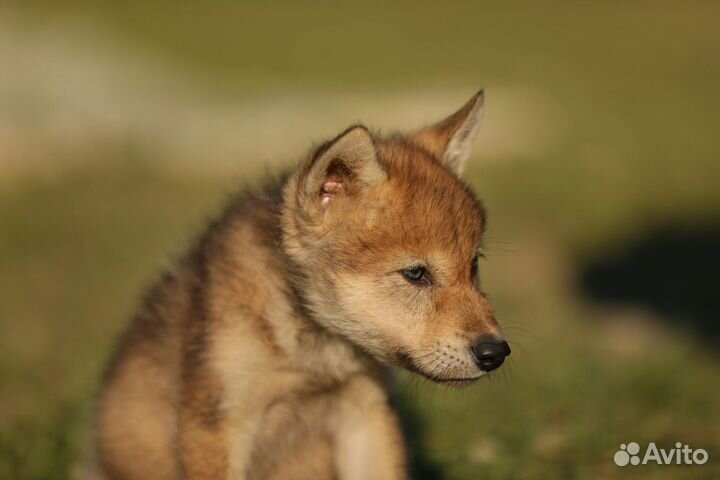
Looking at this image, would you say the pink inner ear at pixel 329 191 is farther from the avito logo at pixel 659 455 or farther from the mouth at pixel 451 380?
the avito logo at pixel 659 455

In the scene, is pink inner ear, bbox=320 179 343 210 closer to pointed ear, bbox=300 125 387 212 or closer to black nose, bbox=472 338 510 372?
pointed ear, bbox=300 125 387 212

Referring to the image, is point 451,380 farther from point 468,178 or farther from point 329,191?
point 468,178

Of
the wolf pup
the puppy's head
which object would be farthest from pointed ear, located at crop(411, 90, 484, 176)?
the puppy's head

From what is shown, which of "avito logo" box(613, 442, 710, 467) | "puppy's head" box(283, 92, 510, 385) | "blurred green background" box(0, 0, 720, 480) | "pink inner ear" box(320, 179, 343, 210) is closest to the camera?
"puppy's head" box(283, 92, 510, 385)

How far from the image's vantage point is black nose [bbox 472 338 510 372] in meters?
4.09

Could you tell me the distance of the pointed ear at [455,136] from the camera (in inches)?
195

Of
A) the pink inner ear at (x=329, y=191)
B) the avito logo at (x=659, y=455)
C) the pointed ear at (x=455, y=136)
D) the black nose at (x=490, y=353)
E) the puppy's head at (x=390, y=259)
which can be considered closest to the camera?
the black nose at (x=490, y=353)

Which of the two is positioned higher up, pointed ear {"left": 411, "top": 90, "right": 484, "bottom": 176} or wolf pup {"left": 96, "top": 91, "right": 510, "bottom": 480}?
pointed ear {"left": 411, "top": 90, "right": 484, "bottom": 176}

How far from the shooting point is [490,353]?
409cm

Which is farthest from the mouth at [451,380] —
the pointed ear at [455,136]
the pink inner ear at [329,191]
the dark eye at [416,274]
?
the pointed ear at [455,136]

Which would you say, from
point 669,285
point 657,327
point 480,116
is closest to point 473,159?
point 669,285

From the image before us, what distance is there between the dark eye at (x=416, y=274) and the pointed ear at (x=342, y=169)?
15.7 inches

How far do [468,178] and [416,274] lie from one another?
9.35 metres

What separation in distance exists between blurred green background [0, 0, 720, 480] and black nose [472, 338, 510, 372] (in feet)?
4.67
